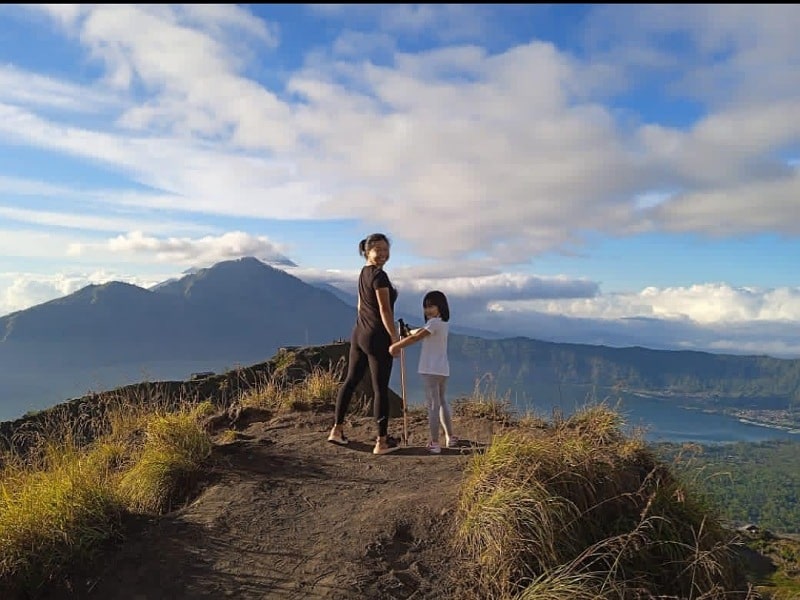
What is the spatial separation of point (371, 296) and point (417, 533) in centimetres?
284

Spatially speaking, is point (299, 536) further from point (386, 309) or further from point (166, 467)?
point (386, 309)

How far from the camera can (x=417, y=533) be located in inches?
195

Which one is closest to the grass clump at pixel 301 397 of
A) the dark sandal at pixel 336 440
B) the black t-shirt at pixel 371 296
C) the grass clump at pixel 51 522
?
the dark sandal at pixel 336 440

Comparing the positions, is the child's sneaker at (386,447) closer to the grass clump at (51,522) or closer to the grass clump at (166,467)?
the grass clump at (166,467)

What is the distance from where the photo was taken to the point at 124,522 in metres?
5.31

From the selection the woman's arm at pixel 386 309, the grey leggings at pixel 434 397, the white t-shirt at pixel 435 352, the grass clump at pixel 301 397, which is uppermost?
the woman's arm at pixel 386 309

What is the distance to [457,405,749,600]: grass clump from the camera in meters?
4.29

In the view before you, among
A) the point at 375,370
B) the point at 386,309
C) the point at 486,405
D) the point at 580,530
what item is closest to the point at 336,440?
the point at 375,370

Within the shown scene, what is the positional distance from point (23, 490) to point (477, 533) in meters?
3.90

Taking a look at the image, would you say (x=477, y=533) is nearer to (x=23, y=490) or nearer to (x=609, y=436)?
(x=609, y=436)

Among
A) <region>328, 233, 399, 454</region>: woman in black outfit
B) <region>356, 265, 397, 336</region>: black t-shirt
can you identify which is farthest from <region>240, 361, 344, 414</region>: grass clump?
<region>356, 265, 397, 336</region>: black t-shirt

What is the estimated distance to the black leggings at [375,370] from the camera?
6.96 meters

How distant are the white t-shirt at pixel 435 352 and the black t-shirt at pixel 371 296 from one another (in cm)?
55

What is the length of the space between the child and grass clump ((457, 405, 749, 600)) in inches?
66.9
